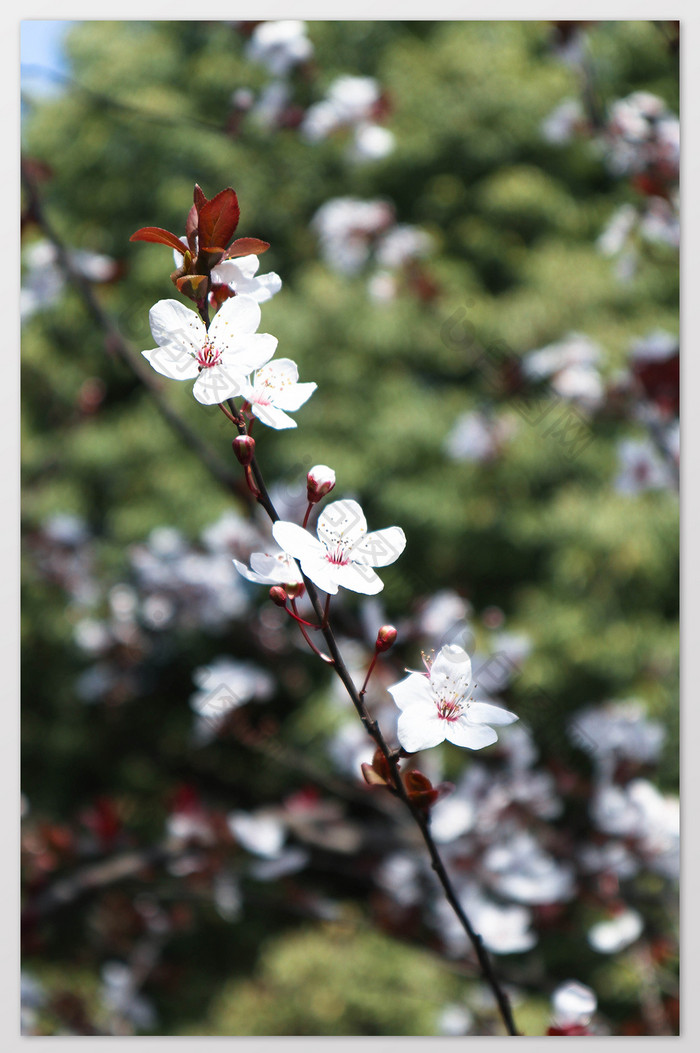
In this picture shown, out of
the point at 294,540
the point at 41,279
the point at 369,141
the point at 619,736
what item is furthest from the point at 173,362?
the point at 369,141

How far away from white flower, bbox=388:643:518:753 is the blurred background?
76 cm

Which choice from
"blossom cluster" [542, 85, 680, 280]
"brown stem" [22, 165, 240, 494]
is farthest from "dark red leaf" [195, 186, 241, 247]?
"blossom cluster" [542, 85, 680, 280]

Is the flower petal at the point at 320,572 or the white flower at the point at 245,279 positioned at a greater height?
the white flower at the point at 245,279

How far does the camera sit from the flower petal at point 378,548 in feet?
1.49

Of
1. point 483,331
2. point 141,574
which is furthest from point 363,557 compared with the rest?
point 483,331

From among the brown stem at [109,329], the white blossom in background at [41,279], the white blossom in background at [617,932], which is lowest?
the white blossom in background at [617,932]

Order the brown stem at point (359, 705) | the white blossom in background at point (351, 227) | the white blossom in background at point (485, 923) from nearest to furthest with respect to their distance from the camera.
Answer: the brown stem at point (359, 705) < the white blossom in background at point (485, 923) < the white blossom in background at point (351, 227)

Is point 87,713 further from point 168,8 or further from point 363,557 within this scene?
point 363,557

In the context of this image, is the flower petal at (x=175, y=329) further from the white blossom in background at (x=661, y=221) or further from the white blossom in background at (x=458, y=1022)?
the white blossom in background at (x=458, y=1022)

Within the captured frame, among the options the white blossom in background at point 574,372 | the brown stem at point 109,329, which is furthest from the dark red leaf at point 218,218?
the white blossom in background at point 574,372

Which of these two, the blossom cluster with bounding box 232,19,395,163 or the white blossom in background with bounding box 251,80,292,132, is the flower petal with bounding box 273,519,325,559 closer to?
the blossom cluster with bounding box 232,19,395,163

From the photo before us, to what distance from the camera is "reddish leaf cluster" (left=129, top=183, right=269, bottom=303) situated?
1.39 ft

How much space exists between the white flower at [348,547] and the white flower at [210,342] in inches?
3.8

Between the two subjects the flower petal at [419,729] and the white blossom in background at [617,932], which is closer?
the flower petal at [419,729]
